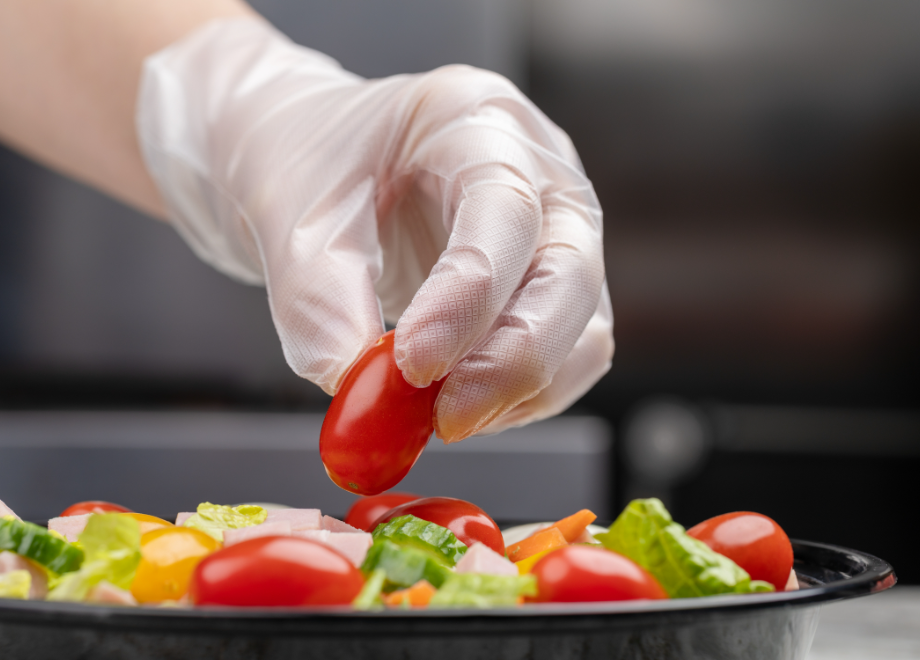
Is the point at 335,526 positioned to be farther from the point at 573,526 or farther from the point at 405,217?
the point at 405,217

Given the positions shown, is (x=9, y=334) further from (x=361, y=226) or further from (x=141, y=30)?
(x=361, y=226)

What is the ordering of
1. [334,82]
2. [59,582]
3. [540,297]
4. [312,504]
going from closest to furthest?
[59,582], [540,297], [334,82], [312,504]

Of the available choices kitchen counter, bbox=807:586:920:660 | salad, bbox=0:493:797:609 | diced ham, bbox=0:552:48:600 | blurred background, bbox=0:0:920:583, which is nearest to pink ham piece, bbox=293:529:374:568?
salad, bbox=0:493:797:609

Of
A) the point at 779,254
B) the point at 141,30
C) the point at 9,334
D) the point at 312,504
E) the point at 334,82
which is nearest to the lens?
the point at 334,82

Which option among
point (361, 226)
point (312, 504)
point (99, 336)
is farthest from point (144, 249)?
point (361, 226)

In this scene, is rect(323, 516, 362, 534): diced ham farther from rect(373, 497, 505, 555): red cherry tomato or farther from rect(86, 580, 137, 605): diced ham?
rect(86, 580, 137, 605): diced ham

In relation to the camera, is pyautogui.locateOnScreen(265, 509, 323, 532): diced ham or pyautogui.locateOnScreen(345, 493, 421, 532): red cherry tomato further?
pyautogui.locateOnScreen(345, 493, 421, 532): red cherry tomato

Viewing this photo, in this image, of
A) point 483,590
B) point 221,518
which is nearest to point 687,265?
point 221,518
